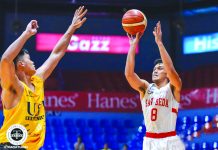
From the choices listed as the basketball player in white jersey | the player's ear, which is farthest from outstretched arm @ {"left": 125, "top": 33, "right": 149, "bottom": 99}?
the player's ear

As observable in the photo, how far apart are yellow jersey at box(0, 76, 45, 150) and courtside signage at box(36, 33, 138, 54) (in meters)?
14.7

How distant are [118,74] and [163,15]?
10.7 feet

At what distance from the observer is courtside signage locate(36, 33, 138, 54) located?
2005 centimetres

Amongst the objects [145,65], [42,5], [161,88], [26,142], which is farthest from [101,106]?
[26,142]

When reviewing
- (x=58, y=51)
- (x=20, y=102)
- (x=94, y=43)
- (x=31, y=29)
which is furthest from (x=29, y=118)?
(x=94, y=43)

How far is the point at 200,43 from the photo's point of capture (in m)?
19.6

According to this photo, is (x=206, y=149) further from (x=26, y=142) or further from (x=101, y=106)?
(x=26, y=142)

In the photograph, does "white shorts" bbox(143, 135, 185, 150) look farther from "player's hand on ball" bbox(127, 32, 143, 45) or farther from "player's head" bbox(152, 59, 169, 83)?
"player's hand on ball" bbox(127, 32, 143, 45)

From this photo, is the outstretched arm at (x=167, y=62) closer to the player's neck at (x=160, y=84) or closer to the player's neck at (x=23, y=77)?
the player's neck at (x=160, y=84)

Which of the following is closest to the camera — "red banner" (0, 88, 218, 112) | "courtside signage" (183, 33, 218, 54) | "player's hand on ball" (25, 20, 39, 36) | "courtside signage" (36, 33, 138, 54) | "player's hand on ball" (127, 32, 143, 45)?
"player's hand on ball" (25, 20, 39, 36)

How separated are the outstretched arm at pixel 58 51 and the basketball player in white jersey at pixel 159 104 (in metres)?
1.03

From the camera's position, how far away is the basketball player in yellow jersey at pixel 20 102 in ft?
16.6

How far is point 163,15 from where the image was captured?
2111cm

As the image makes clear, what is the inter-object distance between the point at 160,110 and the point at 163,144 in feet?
1.39
